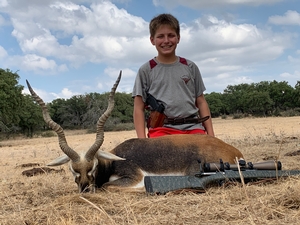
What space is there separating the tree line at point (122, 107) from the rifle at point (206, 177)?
36.0 metres

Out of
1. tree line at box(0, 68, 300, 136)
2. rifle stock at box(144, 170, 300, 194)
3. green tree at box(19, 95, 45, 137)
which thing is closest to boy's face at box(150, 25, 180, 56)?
rifle stock at box(144, 170, 300, 194)

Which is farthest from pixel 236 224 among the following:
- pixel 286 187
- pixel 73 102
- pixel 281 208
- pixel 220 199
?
pixel 73 102

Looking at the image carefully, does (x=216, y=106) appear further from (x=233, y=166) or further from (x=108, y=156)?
(x=233, y=166)

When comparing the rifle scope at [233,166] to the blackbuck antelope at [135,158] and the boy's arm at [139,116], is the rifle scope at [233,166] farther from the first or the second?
the boy's arm at [139,116]

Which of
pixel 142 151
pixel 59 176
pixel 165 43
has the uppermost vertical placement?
pixel 165 43

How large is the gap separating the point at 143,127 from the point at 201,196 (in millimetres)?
2447

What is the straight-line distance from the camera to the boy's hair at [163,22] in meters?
6.11

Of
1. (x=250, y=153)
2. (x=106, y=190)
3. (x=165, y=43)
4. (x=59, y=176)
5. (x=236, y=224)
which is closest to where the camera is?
(x=236, y=224)

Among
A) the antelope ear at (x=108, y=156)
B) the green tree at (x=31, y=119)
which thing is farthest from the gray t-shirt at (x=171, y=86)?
the green tree at (x=31, y=119)

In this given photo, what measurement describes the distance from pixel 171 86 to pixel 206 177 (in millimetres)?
2172

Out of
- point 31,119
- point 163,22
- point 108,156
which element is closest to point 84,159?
point 108,156

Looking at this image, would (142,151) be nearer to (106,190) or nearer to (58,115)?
(106,190)

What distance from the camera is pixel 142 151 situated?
513 centimetres

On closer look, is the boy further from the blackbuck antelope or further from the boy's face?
the blackbuck antelope
